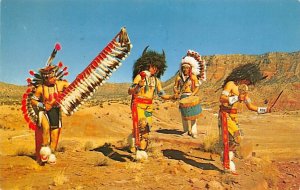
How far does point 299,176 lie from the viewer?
9.12m

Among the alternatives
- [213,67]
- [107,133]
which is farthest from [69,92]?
[213,67]

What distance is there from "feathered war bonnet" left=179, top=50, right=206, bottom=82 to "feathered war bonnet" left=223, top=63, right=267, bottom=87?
3.31 m

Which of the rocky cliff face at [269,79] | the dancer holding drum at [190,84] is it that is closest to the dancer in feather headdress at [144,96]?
the dancer holding drum at [190,84]

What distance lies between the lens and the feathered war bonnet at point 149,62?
8742 millimetres

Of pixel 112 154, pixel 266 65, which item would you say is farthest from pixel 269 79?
pixel 112 154

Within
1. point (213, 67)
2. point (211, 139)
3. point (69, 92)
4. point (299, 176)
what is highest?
point (213, 67)

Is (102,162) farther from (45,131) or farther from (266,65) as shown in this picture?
(266,65)

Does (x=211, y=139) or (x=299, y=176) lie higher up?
(x=211, y=139)

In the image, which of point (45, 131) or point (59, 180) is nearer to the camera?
point (59, 180)

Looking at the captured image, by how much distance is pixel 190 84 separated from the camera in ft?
37.2

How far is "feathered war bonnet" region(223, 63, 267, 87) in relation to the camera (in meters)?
7.99

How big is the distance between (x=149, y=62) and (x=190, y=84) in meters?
2.84

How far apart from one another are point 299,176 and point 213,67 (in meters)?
73.7

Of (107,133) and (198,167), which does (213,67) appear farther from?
(198,167)
